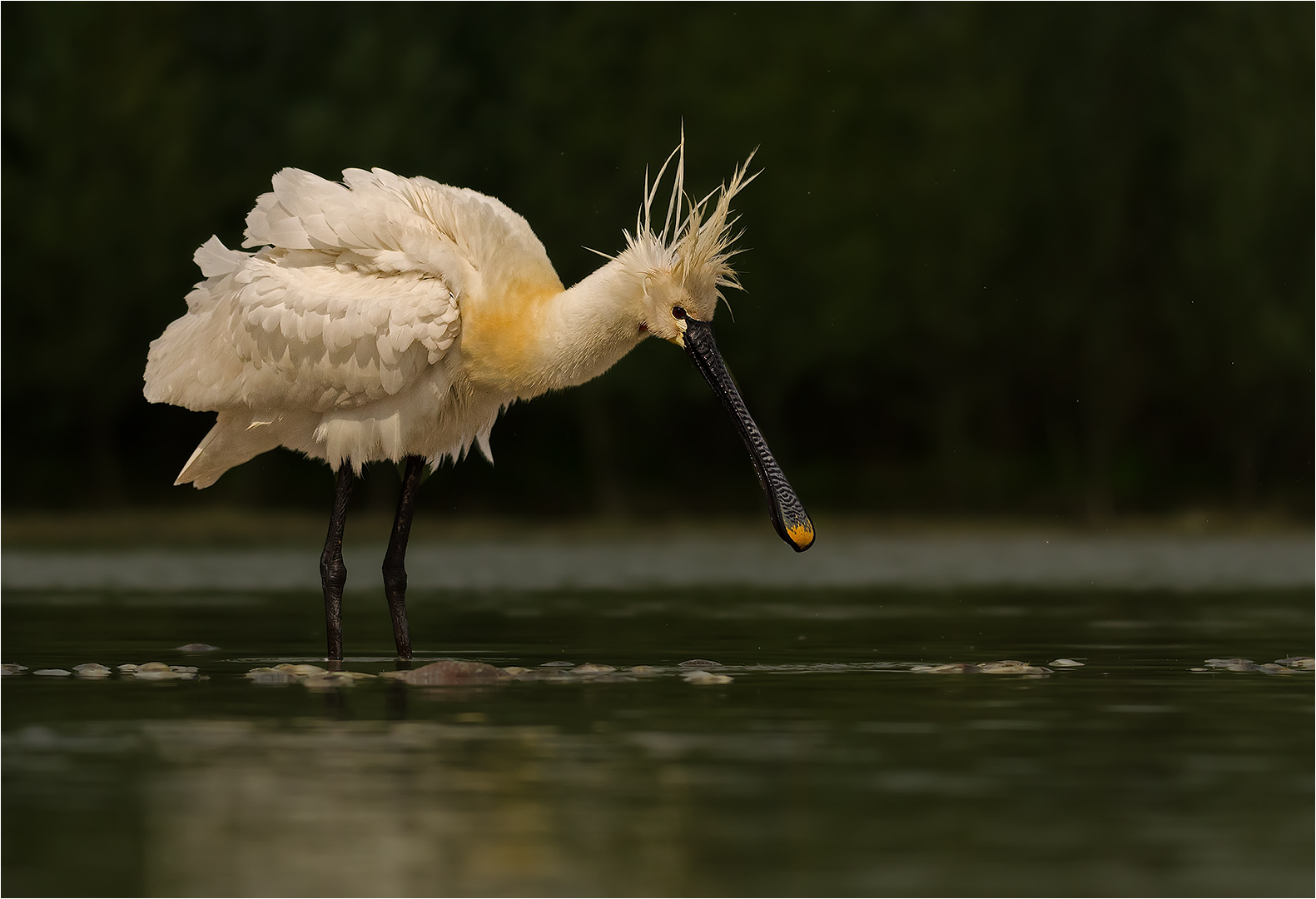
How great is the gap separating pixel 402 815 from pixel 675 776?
4.06 ft

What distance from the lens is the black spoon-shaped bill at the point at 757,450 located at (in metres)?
12.8

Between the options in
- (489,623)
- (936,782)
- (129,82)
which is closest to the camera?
(936,782)

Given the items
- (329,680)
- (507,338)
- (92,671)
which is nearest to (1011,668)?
(507,338)

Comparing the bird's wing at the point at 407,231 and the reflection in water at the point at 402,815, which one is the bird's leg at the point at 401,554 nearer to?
the bird's wing at the point at 407,231

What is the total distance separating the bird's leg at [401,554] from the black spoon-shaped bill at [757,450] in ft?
6.00

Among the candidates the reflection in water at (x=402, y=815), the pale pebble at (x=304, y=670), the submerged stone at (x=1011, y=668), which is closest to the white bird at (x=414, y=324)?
the pale pebble at (x=304, y=670)

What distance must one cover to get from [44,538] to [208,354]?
21.7 m

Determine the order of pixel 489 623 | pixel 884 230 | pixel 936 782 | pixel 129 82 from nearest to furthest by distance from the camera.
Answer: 1. pixel 936 782
2. pixel 489 623
3. pixel 129 82
4. pixel 884 230

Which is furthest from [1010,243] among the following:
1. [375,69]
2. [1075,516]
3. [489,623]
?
[489,623]

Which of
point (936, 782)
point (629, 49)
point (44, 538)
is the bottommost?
point (936, 782)

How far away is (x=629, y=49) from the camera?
1674 inches

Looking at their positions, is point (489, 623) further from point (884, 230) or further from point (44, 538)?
point (884, 230)

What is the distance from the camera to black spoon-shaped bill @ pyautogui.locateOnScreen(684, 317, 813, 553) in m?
12.8

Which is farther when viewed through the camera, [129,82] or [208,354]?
[129,82]
